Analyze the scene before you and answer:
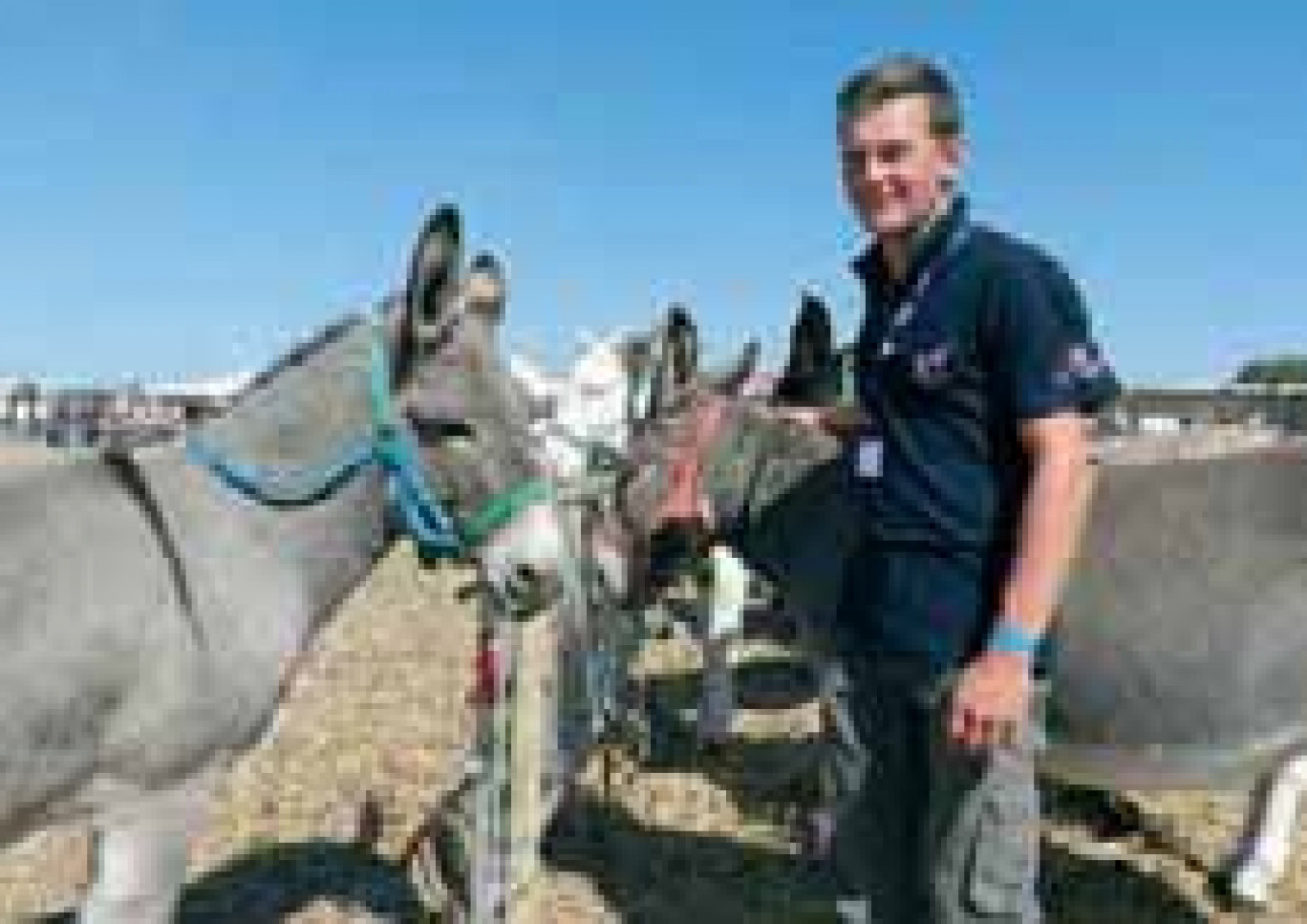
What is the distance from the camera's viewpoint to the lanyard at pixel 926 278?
3350 millimetres

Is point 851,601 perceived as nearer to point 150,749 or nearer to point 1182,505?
point 150,749

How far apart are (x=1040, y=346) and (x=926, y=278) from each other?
283mm

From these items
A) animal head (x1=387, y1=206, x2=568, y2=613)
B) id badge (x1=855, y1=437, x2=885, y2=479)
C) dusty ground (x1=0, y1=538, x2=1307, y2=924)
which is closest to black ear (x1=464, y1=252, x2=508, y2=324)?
animal head (x1=387, y1=206, x2=568, y2=613)

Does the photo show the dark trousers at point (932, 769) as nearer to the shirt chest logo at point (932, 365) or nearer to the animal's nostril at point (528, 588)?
the shirt chest logo at point (932, 365)

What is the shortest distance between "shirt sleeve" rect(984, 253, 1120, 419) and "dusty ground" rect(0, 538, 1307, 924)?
3623 mm

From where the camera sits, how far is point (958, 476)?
336 cm

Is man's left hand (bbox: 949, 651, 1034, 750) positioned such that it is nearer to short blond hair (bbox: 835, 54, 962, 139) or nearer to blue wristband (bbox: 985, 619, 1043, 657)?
blue wristband (bbox: 985, 619, 1043, 657)

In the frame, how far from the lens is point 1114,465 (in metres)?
6.26

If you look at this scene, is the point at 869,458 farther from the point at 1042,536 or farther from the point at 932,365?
the point at 1042,536

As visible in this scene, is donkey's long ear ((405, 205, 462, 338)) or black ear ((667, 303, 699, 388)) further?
black ear ((667, 303, 699, 388))

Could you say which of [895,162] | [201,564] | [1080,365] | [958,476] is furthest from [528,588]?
[1080,365]

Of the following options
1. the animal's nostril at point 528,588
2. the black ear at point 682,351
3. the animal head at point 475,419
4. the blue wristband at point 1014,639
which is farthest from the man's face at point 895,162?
the black ear at point 682,351

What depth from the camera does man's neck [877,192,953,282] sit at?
11.2 feet

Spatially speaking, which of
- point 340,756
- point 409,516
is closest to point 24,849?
point 340,756
